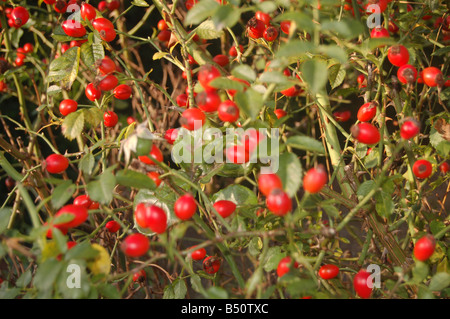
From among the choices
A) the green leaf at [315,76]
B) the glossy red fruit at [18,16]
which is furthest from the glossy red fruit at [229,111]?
the glossy red fruit at [18,16]

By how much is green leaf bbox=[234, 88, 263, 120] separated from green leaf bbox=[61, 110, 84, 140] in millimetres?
437

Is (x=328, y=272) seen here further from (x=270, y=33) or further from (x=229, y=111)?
(x=270, y=33)

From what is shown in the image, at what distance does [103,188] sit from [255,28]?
2.06 ft

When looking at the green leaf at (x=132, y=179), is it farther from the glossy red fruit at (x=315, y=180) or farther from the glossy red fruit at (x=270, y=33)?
the glossy red fruit at (x=270, y=33)

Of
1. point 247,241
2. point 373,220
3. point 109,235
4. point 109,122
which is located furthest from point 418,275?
point 109,235

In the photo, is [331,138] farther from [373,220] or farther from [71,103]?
[71,103]

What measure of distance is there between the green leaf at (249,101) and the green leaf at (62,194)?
12.2 inches

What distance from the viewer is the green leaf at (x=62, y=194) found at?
665 mm

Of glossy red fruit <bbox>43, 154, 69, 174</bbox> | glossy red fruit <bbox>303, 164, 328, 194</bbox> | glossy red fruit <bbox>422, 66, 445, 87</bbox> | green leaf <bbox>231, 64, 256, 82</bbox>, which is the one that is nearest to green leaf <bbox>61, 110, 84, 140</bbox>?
glossy red fruit <bbox>43, 154, 69, 174</bbox>

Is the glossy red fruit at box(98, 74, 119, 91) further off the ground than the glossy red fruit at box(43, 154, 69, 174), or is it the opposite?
the glossy red fruit at box(98, 74, 119, 91)

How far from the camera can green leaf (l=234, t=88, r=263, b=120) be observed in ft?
1.99

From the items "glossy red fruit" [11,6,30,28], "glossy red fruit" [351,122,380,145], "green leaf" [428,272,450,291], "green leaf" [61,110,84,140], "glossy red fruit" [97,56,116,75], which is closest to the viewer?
"green leaf" [428,272,450,291]

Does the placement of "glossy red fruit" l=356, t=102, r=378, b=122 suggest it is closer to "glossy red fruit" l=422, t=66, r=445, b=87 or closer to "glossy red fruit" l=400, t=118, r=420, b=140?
"glossy red fruit" l=422, t=66, r=445, b=87
